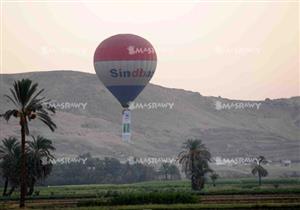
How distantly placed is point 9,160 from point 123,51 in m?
28.4

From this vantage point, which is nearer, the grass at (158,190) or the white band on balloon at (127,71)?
the grass at (158,190)

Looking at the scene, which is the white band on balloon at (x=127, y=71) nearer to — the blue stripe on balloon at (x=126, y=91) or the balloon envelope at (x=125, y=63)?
the balloon envelope at (x=125, y=63)

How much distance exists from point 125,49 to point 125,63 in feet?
7.73

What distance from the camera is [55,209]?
2899 inches

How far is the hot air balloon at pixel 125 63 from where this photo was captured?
5517 inches

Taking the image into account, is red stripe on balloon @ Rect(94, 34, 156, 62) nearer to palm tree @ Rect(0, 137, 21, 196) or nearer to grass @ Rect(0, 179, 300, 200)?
grass @ Rect(0, 179, 300, 200)

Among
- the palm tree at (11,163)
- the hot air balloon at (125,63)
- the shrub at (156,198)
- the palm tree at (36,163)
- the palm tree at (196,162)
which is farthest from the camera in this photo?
the palm tree at (196,162)

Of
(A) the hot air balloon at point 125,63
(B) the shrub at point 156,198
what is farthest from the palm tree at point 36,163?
(B) the shrub at point 156,198

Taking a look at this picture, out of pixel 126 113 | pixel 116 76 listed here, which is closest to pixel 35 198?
pixel 116 76

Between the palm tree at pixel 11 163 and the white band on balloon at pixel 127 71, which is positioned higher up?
the white band on balloon at pixel 127 71

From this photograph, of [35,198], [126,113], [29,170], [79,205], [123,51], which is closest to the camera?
[79,205]

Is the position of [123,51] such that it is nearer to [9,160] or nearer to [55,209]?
[9,160]

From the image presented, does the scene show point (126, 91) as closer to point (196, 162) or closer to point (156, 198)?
point (196, 162)

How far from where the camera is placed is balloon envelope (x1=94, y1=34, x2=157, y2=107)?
140125mm
